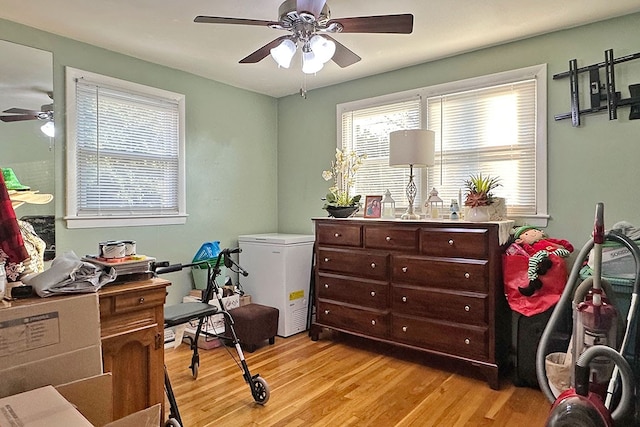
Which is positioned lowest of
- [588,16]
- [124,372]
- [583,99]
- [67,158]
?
[124,372]

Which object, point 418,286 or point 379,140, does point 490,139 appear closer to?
point 379,140

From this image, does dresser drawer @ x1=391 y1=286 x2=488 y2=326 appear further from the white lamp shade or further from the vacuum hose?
the white lamp shade

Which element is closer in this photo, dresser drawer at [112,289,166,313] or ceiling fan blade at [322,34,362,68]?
dresser drawer at [112,289,166,313]

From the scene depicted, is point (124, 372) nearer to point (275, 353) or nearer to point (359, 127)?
point (275, 353)

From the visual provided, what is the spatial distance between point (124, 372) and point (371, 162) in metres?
2.89

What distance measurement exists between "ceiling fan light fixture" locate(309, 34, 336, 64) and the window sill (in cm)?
217

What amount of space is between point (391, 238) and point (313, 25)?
1750 mm

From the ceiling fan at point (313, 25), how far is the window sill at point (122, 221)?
193 centimetres

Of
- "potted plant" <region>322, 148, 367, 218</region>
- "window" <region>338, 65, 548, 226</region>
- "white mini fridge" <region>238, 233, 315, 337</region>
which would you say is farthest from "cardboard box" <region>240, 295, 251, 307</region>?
"window" <region>338, 65, 548, 226</region>

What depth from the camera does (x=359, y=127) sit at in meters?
4.17

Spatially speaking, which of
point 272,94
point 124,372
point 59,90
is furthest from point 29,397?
point 272,94

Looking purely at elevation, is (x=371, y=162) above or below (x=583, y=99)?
below

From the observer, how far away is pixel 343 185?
421 cm

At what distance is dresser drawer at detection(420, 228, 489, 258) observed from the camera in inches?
112
